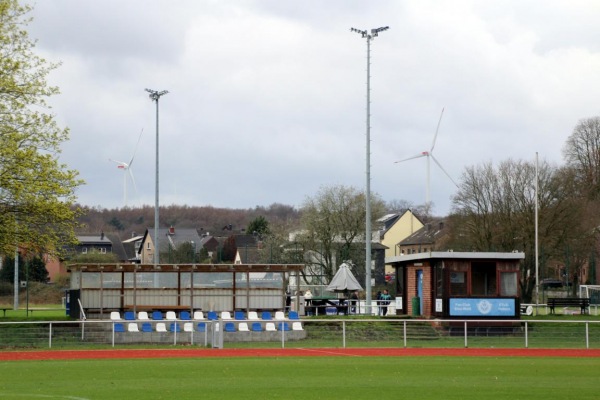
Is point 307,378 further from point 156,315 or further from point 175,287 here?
point 175,287

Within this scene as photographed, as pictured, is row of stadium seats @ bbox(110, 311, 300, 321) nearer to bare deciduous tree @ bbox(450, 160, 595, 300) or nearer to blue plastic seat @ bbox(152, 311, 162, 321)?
blue plastic seat @ bbox(152, 311, 162, 321)

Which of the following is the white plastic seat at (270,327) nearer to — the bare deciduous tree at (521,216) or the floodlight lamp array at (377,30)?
the floodlight lamp array at (377,30)

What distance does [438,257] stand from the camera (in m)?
42.0

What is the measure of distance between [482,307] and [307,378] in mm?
20442

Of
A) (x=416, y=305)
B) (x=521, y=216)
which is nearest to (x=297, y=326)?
(x=416, y=305)

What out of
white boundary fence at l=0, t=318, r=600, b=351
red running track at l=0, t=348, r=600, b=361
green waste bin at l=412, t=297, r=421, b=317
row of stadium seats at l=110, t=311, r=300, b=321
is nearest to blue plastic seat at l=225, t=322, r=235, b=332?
white boundary fence at l=0, t=318, r=600, b=351

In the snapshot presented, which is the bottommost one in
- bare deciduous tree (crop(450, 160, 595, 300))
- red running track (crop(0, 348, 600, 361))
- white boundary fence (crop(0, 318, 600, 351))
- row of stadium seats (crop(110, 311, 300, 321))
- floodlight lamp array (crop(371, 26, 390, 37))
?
red running track (crop(0, 348, 600, 361))

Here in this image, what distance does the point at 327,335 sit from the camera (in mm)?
38281

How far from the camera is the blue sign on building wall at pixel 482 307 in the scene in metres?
41.5

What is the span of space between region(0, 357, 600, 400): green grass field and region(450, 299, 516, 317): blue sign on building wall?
11495 mm

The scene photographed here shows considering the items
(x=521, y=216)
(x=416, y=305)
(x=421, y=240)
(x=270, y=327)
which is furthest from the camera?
(x=421, y=240)

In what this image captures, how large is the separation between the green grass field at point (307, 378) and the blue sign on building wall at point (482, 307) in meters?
11.5

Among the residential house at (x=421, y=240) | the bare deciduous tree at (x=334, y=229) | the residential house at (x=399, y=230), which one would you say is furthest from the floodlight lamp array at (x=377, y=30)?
the residential house at (x=399, y=230)

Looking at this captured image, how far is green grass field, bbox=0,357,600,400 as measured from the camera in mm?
19141
